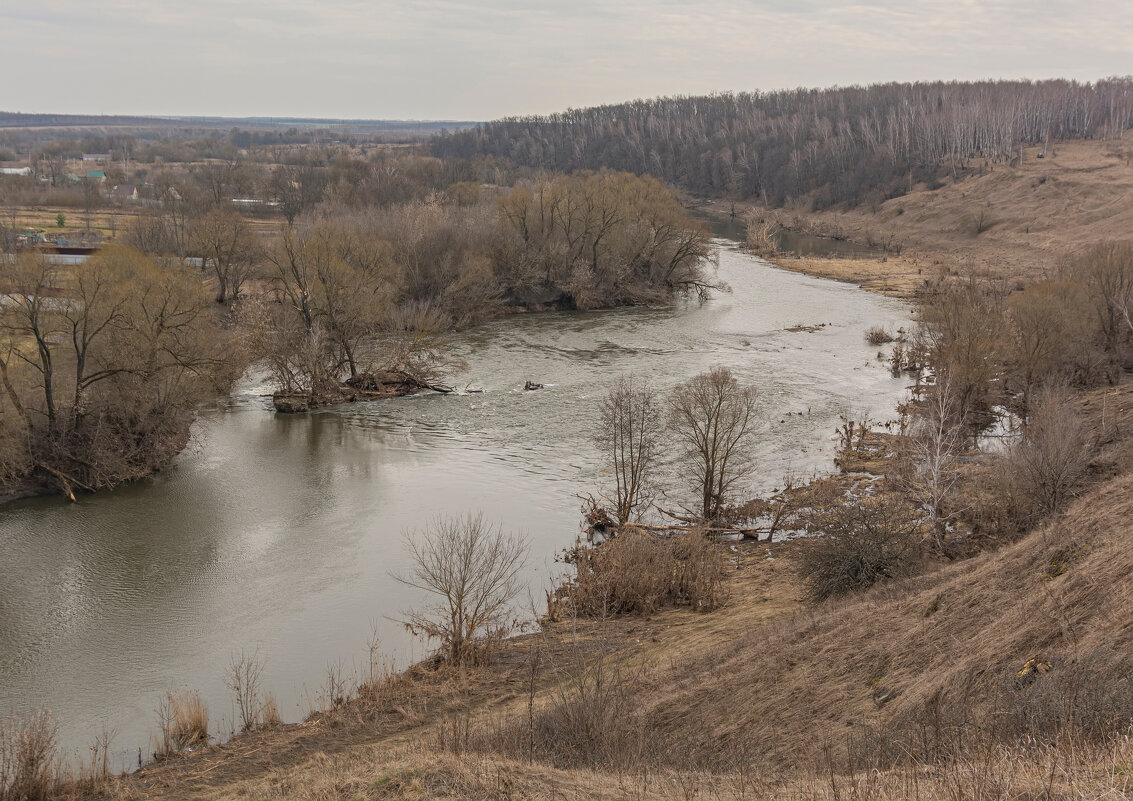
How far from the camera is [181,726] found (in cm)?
1429

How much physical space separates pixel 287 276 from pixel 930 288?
3941cm

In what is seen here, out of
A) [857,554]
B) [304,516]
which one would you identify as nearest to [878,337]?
[857,554]

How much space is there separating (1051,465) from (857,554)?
493cm

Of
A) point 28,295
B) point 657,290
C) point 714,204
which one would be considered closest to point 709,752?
point 28,295

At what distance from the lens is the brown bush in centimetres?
1830

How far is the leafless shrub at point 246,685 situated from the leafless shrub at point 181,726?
2.03 ft

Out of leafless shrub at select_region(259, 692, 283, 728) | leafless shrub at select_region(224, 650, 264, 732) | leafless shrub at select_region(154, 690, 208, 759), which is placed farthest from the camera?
leafless shrub at select_region(224, 650, 264, 732)

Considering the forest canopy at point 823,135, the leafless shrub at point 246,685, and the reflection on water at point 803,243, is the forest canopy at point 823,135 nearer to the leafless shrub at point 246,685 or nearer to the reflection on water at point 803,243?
the reflection on water at point 803,243

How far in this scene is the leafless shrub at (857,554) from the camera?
1684cm

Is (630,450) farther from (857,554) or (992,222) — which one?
(992,222)

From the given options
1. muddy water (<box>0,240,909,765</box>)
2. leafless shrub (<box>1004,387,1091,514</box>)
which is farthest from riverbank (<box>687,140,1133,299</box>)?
leafless shrub (<box>1004,387,1091,514</box>)

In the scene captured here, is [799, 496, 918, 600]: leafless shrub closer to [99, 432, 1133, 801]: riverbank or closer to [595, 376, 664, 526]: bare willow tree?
[99, 432, 1133, 801]: riverbank

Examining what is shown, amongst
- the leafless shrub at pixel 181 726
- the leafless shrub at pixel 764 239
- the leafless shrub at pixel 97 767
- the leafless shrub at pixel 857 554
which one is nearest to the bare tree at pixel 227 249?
the leafless shrub at pixel 181 726

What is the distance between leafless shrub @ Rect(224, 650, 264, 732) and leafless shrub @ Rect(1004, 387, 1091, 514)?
52.4 ft
